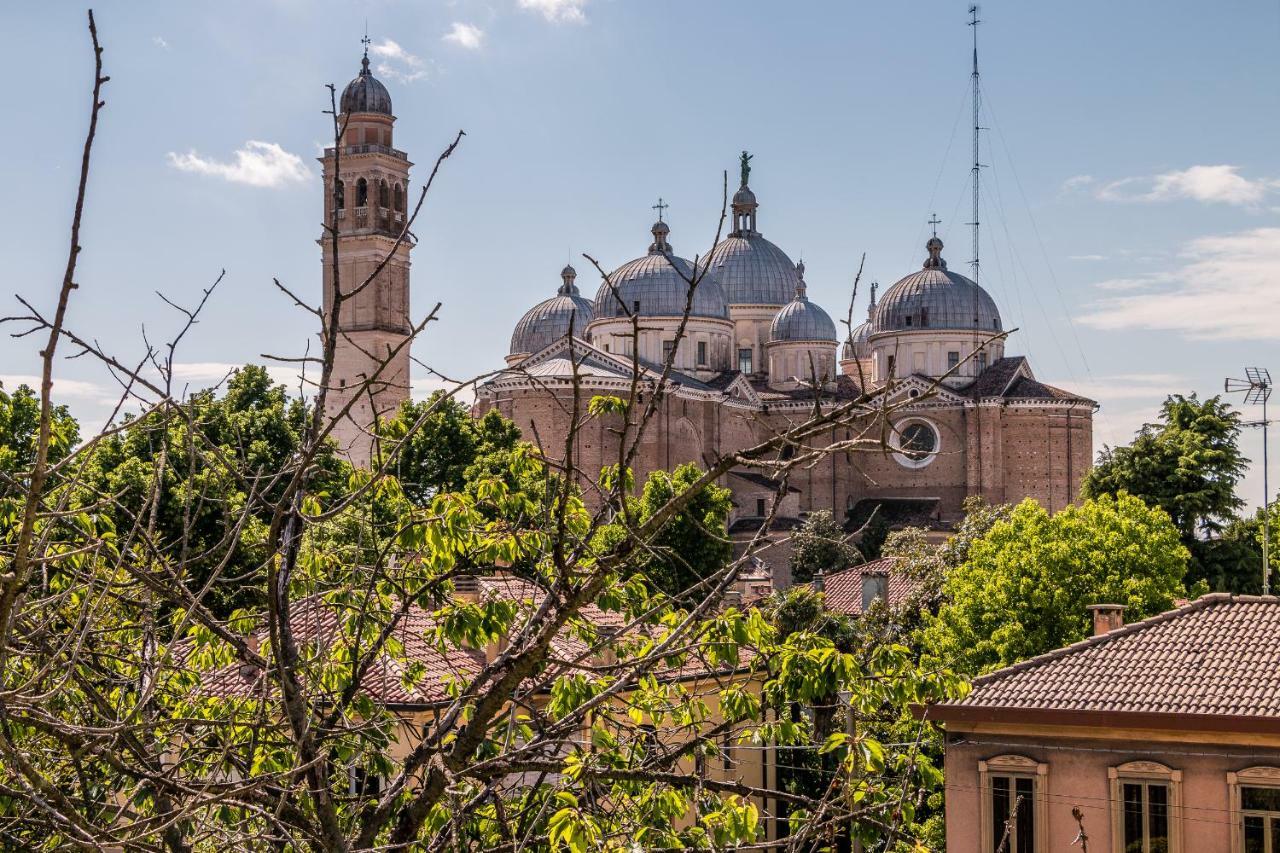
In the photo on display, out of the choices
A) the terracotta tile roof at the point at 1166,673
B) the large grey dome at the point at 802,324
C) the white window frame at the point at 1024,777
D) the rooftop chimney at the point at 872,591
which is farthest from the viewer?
the large grey dome at the point at 802,324

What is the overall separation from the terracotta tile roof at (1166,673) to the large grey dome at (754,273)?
51319 mm

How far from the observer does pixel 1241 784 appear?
1273cm

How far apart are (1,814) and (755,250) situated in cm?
6324

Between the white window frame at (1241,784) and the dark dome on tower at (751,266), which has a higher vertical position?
the dark dome on tower at (751,266)

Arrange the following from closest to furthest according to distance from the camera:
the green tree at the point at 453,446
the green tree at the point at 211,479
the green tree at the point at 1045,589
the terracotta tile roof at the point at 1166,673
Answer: the terracotta tile roof at the point at 1166,673 < the green tree at the point at 211,479 < the green tree at the point at 1045,589 < the green tree at the point at 453,446

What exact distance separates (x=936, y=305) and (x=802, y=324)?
17.8 feet

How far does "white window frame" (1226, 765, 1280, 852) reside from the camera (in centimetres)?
1261

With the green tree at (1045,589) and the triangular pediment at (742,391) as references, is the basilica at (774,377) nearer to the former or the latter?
the triangular pediment at (742,391)

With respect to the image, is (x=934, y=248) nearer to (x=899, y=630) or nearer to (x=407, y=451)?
(x=407, y=451)

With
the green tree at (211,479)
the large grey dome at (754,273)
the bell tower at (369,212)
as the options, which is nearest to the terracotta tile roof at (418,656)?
the green tree at (211,479)

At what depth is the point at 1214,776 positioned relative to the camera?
12.8 meters

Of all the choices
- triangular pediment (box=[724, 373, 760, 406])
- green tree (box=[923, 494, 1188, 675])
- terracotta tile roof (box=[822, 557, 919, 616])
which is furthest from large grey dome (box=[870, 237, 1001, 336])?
green tree (box=[923, 494, 1188, 675])

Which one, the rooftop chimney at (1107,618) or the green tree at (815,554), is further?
the green tree at (815,554)

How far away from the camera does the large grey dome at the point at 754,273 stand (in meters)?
66.5
